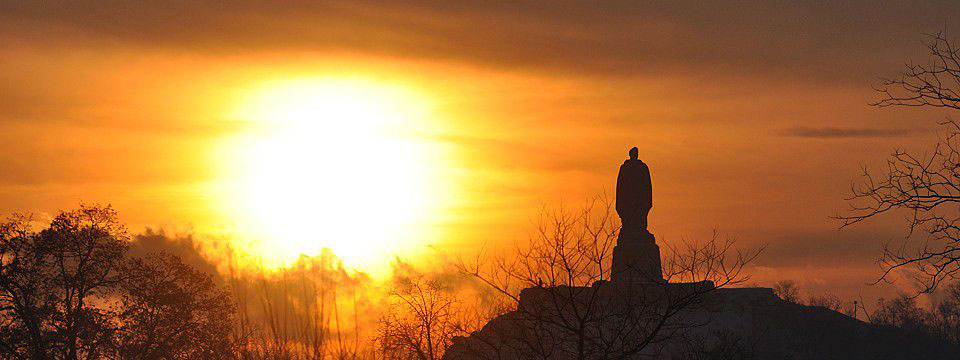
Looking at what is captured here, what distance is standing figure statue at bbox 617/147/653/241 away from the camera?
143 feet

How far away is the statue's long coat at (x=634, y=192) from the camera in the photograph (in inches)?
1719

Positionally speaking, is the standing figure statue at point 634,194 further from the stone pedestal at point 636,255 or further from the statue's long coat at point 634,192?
the stone pedestal at point 636,255

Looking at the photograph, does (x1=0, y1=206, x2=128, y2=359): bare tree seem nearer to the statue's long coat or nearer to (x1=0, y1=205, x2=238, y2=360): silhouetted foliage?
(x1=0, y1=205, x2=238, y2=360): silhouetted foliage

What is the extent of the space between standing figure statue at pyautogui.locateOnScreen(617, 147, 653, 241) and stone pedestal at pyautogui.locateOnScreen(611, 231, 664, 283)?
74cm

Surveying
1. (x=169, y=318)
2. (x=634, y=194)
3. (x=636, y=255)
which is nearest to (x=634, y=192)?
(x=634, y=194)

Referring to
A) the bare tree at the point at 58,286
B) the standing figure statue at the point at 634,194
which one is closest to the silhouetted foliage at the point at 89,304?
the bare tree at the point at 58,286

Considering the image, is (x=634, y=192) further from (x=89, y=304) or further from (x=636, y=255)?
(x=89, y=304)

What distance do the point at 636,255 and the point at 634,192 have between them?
3.60 m

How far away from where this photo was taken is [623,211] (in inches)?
1721

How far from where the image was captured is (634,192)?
43875mm

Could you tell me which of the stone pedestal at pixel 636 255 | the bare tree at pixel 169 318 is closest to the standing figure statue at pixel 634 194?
the stone pedestal at pixel 636 255

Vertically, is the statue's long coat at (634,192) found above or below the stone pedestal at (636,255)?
above

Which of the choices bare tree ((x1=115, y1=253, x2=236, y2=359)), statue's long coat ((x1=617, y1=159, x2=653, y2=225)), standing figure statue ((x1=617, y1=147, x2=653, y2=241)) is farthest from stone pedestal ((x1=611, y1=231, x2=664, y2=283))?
bare tree ((x1=115, y1=253, x2=236, y2=359))

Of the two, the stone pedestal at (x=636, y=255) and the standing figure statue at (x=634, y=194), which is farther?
the standing figure statue at (x=634, y=194)
